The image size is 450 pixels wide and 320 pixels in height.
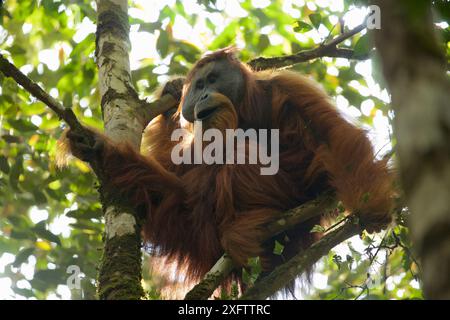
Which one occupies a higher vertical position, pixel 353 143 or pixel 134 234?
pixel 353 143

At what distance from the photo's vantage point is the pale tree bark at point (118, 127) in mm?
3457

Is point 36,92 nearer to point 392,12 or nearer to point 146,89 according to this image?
point 392,12

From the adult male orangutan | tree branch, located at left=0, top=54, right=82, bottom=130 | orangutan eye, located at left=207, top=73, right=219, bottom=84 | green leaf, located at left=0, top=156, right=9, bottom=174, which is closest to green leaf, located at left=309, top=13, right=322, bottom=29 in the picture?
the adult male orangutan

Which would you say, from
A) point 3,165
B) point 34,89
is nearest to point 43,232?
point 3,165

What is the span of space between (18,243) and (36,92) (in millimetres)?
5140

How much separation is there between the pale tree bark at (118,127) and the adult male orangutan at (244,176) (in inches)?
6.1

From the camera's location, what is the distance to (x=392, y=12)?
883mm

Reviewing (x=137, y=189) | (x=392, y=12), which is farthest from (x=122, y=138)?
(x=392, y=12)

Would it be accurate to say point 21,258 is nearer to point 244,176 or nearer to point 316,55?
point 244,176

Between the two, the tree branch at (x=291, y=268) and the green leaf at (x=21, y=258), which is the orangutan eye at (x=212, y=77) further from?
the green leaf at (x=21, y=258)

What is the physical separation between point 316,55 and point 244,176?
1429 millimetres

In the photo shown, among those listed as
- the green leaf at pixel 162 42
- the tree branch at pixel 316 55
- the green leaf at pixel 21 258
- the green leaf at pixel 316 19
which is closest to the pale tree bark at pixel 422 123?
the tree branch at pixel 316 55

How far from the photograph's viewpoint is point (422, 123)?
862mm

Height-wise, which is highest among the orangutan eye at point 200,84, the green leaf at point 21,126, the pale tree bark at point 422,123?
the green leaf at point 21,126
